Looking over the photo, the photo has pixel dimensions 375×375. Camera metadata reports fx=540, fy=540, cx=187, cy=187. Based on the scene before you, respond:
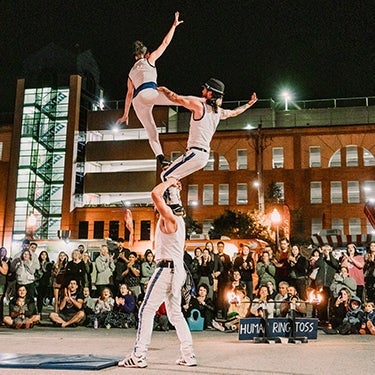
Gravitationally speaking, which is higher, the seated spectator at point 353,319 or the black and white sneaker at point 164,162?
the black and white sneaker at point 164,162

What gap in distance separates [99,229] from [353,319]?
125 ft

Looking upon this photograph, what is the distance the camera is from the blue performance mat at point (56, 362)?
5805mm

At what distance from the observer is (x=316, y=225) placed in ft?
145

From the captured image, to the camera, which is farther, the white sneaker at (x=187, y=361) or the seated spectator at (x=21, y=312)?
the seated spectator at (x=21, y=312)

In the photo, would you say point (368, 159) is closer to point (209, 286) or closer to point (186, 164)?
point (209, 286)

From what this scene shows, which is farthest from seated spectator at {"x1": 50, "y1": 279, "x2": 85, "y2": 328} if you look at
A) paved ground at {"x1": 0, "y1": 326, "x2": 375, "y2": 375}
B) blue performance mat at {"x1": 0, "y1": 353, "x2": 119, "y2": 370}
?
blue performance mat at {"x1": 0, "y1": 353, "x2": 119, "y2": 370}

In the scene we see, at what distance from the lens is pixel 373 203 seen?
18484mm

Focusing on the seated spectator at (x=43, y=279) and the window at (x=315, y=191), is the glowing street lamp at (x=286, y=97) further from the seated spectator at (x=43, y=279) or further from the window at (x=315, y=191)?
the seated spectator at (x=43, y=279)

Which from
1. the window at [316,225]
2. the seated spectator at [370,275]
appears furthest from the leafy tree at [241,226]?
the seated spectator at [370,275]

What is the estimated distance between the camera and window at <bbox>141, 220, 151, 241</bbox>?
46844 millimetres

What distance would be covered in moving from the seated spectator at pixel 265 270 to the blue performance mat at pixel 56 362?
285 inches

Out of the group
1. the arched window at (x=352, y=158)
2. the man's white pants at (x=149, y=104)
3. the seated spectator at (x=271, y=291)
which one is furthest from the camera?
the arched window at (x=352, y=158)

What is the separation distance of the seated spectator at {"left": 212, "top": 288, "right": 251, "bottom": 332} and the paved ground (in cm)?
55

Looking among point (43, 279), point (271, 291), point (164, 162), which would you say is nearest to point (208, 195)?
point (43, 279)
